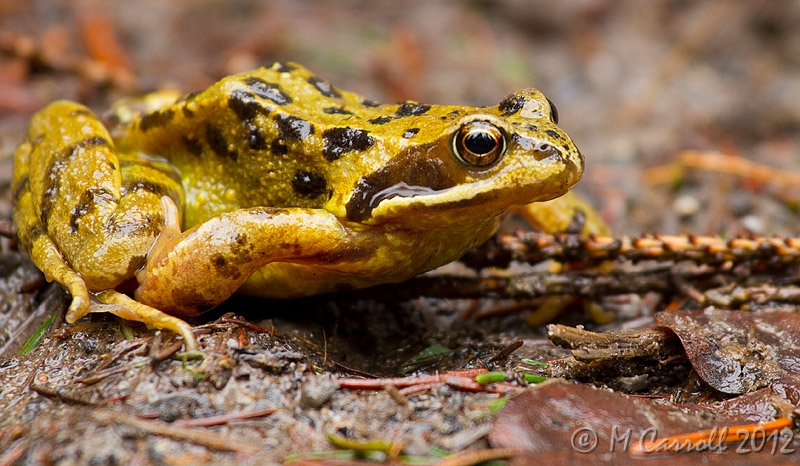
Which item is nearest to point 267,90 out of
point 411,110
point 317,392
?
point 411,110

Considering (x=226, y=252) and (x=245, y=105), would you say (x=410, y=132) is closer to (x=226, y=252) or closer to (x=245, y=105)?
(x=245, y=105)

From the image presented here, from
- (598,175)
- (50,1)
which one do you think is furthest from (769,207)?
(50,1)

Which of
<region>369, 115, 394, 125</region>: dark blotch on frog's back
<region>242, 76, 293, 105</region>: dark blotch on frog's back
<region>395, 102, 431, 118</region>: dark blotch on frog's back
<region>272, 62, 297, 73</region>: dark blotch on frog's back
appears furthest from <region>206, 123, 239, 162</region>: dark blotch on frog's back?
<region>395, 102, 431, 118</region>: dark blotch on frog's back

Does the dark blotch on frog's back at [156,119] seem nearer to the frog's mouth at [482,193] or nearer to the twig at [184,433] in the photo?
the frog's mouth at [482,193]

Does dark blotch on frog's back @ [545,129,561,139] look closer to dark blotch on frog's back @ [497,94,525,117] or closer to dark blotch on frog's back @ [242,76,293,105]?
dark blotch on frog's back @ [497,94,525,117]

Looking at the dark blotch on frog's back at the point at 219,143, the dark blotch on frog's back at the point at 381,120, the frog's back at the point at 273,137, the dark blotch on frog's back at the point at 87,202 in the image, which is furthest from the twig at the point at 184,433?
the dark blotch on frog's back at the point at 381,120
